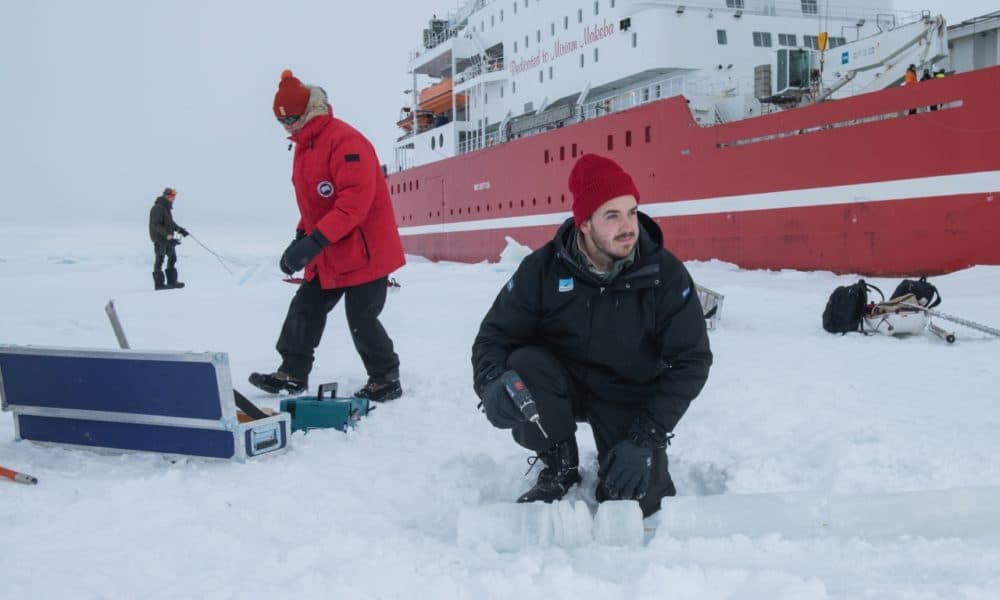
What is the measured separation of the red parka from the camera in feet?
9.98

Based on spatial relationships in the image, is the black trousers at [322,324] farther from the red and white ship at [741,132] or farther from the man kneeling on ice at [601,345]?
the red and white ship at [741,132]

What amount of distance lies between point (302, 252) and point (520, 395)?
4.66 ft

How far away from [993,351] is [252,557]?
4137mm

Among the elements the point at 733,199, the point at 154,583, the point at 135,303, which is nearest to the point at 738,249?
the point at 733,199

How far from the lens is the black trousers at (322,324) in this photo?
10.5 ft

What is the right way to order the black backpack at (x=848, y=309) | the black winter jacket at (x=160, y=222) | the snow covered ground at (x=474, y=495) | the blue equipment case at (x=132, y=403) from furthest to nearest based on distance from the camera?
the black winter jacket at (x=160, y=222)
the black backpack at (x=848, y=309)
the blue equipment case at (x=132, y=403)
the snow covered ground at (x=474, y=495)

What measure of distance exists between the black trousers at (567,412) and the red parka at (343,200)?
132 centimetres

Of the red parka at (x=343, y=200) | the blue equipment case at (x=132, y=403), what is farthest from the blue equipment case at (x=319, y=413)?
the red parka at (x=343, y=200)

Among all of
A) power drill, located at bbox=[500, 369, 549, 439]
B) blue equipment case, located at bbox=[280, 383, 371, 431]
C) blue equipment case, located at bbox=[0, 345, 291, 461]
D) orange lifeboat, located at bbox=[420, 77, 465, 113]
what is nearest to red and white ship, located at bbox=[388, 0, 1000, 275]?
orange lifeboat, located at bbox=[420, 77, 465, 113]

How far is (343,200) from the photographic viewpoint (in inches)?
119

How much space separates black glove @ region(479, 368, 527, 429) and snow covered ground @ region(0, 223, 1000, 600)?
12.4 inches

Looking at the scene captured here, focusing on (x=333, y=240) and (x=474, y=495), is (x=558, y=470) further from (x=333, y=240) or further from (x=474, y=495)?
(x=333, y=240)


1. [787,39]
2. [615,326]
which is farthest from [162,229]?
[787,39]

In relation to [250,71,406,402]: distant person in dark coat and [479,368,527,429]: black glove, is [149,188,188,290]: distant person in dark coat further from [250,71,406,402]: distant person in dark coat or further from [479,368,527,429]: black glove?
[479,368,527,429]: black glove
